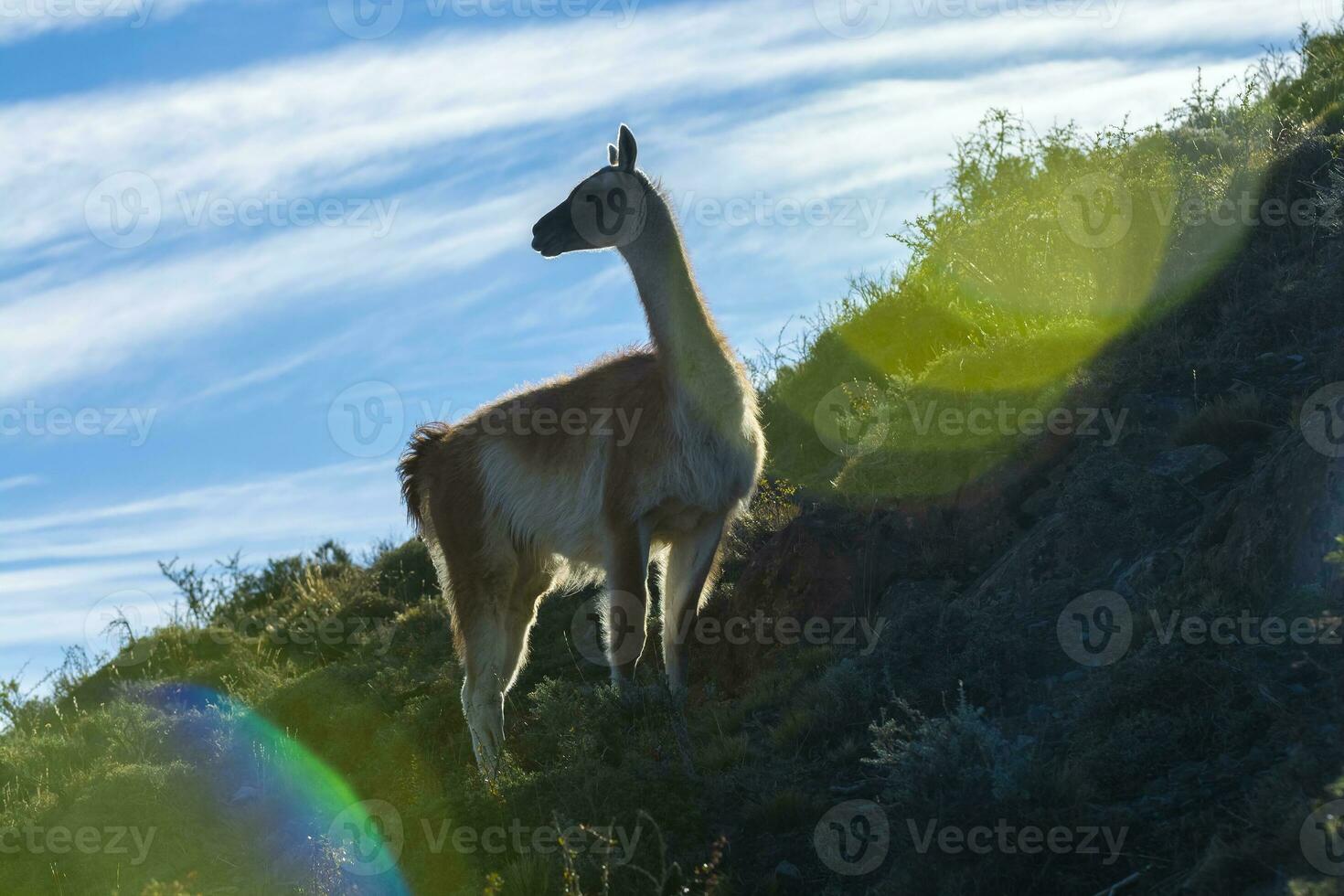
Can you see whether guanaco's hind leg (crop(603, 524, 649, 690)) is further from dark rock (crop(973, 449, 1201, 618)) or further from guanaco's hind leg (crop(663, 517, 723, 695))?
dark rock (crop(973, 449, 1201, 618))

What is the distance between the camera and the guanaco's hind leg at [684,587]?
7570mm

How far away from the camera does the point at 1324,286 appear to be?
803 centimetres

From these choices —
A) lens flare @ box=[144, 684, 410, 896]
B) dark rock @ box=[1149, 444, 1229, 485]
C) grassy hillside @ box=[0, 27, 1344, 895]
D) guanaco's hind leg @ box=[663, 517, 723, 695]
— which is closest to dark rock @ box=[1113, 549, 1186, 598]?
grassy hillside @ box=[0, 27, 1344, 895]

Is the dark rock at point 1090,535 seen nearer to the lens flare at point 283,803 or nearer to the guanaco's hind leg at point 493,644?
the guanaco's hind leg at point 493,644

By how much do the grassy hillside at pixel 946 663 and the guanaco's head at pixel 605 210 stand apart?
254cm

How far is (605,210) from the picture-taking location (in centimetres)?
790

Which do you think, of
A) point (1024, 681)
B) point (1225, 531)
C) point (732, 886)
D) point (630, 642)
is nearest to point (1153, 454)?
point (1225, 531)

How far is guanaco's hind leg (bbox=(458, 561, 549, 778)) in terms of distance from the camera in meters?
7.73

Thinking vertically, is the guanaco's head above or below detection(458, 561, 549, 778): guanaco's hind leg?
above

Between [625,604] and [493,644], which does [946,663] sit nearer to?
[625,604]

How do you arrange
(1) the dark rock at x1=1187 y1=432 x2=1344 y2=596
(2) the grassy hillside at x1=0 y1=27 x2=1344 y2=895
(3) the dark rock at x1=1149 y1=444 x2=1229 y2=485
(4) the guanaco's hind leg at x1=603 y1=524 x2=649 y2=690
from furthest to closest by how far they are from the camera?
(4) the guanaco's hind leg at x1=603 y1=524 x2=649 y2=690, (3) the dark rock at x1=1149 y1=444 x2=1229 y2=485, (1) the dark rock at x1=1187 y1=432 x2=1344 y2=596, (2) the grassy hillside at x1=0 y1=27 x2=1344 y2=895

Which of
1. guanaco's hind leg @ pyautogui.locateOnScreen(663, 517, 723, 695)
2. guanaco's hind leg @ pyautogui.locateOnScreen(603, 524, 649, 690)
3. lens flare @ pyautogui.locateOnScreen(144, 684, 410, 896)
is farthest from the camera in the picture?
guanaco's hind leg @ pyautogui.locateOnScreen(663, 517, 723, 695)

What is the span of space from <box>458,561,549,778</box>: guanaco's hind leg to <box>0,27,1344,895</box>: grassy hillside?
289 millimetres

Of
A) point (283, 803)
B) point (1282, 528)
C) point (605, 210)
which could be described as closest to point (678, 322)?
point (605, 210)
